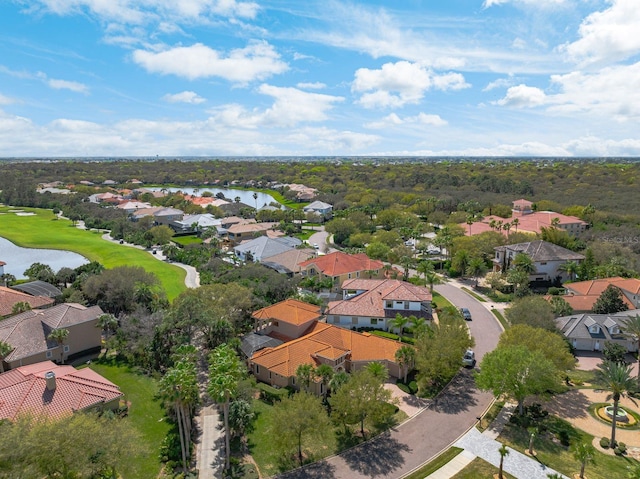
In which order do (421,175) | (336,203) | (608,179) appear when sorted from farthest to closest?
(421,175)
(608,179)
(336,203)

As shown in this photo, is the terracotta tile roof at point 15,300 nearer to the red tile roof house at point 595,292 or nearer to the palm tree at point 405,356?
the palm tree at point 405,356

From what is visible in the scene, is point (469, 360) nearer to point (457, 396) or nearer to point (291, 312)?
point (457, 396)

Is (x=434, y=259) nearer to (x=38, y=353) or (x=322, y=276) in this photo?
(x=322, y=276)

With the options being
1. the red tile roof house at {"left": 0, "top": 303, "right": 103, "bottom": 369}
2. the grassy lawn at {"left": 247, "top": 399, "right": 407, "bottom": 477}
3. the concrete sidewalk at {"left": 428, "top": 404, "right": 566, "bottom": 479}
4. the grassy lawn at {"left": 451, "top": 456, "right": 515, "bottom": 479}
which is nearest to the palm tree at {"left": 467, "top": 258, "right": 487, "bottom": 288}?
the concrete sidewalk at {"left": 428, "top": 404, "right": 566, "bottom": 479}

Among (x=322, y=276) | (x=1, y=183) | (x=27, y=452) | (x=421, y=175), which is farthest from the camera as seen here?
(x=421, y=175)

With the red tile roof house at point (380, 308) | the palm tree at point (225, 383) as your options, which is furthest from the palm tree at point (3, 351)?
the red tile roof house at point (380, 308)

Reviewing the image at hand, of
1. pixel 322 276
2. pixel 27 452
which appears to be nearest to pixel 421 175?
pixel 322 276
